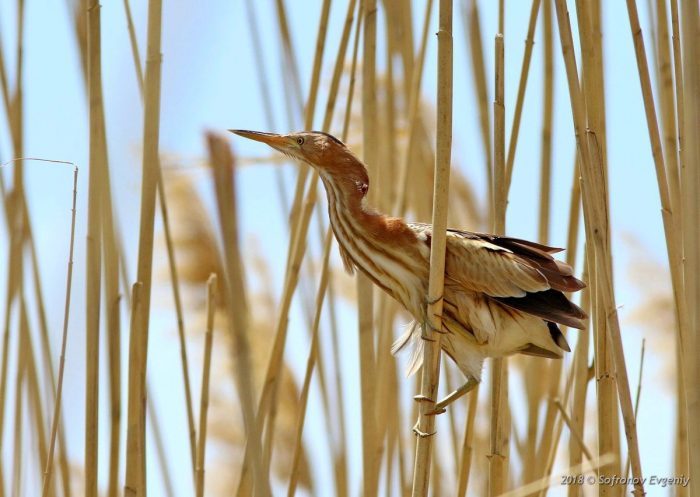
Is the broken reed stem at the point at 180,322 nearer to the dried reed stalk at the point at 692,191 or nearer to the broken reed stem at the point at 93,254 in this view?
the broken reed stem at the point at 93,254

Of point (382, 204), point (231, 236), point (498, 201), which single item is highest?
point (382, 204)

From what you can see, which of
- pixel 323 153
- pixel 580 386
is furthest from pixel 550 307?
pixel 323 153

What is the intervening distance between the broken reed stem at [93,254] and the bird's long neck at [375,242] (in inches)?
17.2

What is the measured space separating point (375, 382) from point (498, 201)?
1.43 feet

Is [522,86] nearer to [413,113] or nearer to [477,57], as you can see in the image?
[413,113]

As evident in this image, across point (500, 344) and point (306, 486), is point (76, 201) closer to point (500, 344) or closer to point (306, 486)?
point (500, 344)

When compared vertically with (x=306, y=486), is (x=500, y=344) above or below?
above

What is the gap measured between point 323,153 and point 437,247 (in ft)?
1.59

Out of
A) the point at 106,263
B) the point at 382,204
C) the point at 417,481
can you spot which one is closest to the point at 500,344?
the point at 417,481

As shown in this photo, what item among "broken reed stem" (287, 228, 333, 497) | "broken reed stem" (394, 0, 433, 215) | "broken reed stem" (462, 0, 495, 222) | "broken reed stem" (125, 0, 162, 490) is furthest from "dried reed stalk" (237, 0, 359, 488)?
"broken reed stem" (462, 0, 495, 222)

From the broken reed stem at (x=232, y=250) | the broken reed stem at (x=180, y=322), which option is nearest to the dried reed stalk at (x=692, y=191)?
the broken reed stem at (x=232, y=250)

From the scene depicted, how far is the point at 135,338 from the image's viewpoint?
1.47 m

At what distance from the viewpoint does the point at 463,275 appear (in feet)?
5.11

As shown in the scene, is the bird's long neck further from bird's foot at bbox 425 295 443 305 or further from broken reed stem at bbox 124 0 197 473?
broken reed stem at bbox 124 0 197 473
